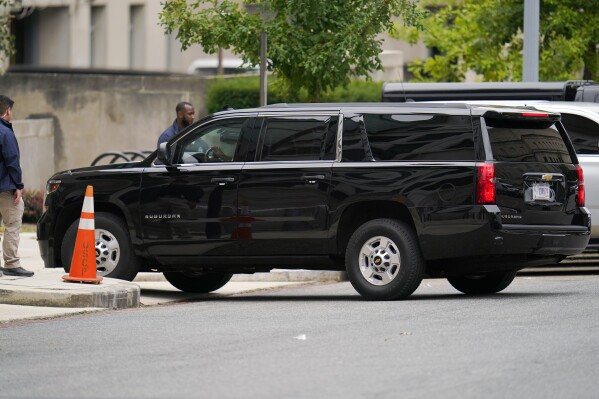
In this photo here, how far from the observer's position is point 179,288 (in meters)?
16.2

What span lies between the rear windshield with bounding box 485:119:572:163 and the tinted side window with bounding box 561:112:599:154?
2.86 meters

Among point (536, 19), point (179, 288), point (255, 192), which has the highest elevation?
point (536, 19)

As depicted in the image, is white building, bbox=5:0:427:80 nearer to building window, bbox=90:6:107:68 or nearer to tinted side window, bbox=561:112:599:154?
building window, bbox=90:6:107:68

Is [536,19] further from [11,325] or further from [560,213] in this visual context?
[11,325]

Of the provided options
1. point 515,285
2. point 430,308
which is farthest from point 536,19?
point 430,308

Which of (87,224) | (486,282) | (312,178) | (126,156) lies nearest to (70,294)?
(87,224)

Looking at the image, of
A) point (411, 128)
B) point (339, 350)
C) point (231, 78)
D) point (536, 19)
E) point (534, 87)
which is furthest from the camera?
point (231, 78)

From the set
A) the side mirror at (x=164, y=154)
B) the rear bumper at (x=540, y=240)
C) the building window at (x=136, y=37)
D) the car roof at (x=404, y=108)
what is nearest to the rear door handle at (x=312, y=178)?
the car roof at (x=404, y=108)

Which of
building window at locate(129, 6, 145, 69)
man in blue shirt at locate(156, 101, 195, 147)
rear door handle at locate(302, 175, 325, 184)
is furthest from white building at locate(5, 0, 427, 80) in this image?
rear door handle at locate(302, 175, 325, 184)

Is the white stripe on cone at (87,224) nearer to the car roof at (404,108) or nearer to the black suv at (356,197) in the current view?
the black suv at (356,197)

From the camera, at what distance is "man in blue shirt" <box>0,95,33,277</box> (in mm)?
15109

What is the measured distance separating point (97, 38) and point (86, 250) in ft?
109

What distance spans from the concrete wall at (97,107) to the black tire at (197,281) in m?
14.8

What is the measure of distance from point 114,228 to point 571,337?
5.48 meters
